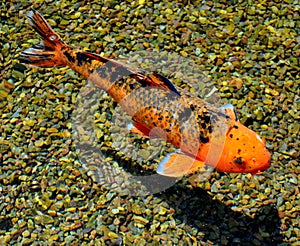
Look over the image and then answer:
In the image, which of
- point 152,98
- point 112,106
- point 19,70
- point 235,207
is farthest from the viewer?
point 19,70

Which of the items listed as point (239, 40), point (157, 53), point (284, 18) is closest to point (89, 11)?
point (157, 53)

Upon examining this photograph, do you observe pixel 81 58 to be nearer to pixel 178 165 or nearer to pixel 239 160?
pixel 178 165

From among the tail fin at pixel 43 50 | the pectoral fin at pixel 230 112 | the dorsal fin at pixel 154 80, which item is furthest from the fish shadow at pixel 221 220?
the tail fin at pixel 43 50

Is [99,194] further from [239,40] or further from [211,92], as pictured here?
[239,40]

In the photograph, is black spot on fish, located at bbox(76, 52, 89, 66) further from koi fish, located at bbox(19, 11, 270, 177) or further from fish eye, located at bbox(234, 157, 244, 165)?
fish eye, located at bbox(234, 157, 244, 165)

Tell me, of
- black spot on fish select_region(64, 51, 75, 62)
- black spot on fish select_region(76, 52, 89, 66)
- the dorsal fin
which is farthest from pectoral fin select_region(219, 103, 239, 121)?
black spot on fish select_region(64, 51, 75, 62)

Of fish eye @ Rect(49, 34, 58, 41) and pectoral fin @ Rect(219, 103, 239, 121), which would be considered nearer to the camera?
pectoral fin @ Rect(219, 103, 239, 121)

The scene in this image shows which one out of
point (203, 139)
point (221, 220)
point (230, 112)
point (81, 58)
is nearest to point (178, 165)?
point (203, 139)
